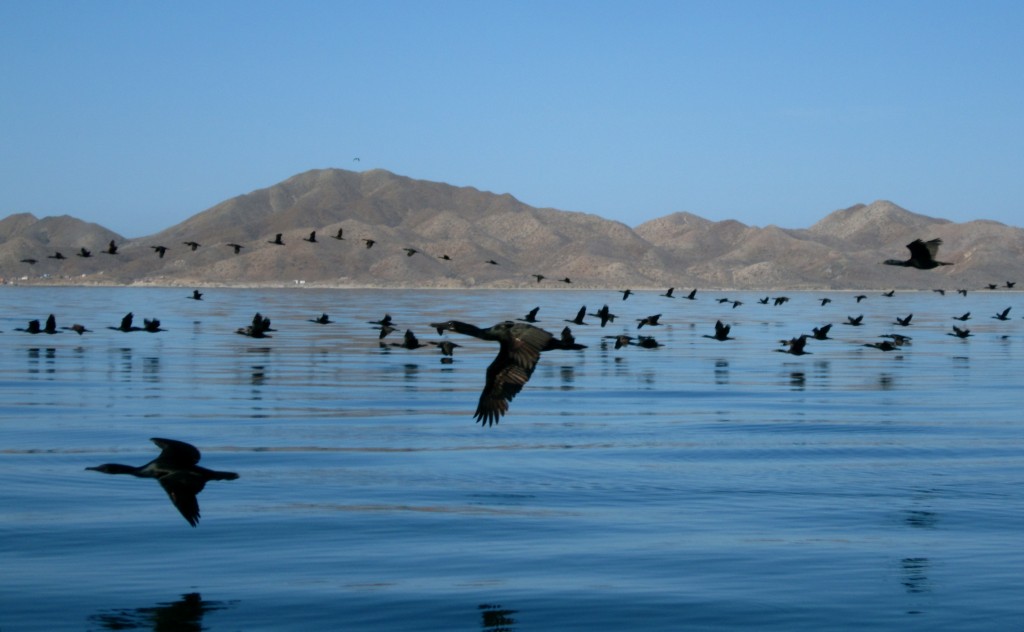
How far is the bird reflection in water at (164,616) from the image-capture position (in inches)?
507

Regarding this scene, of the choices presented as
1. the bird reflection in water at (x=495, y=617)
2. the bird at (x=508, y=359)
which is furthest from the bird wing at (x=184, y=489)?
the bird at (x=508, y=359)

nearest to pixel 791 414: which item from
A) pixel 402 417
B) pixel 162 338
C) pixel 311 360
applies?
pixel 402 417

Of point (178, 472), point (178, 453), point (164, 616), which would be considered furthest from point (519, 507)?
point (164, 616)

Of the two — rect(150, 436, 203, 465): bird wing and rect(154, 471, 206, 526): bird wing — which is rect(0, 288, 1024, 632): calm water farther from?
rect(150, 436, 203, 465): bird wing

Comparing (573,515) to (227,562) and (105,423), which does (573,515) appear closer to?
(227,562)

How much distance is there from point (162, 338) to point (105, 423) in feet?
103

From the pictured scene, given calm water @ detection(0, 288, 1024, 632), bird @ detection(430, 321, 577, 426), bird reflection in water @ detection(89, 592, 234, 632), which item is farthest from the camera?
bird @ detection(430, 321, 577, 426)

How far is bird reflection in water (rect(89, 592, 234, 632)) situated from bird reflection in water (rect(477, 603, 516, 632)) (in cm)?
231

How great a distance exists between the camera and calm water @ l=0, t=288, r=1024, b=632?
13633 millimetres

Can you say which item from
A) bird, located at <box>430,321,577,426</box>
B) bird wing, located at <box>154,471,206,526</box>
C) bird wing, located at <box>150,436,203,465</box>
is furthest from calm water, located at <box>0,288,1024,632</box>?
bird, located at <box>430,321,577,426</box>

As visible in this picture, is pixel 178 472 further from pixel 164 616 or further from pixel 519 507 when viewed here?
pixel 519 507

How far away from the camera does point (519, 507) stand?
727 inches

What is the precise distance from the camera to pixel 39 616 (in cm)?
1309

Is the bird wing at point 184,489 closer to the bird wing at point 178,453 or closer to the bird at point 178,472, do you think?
the bird at point 178,472
